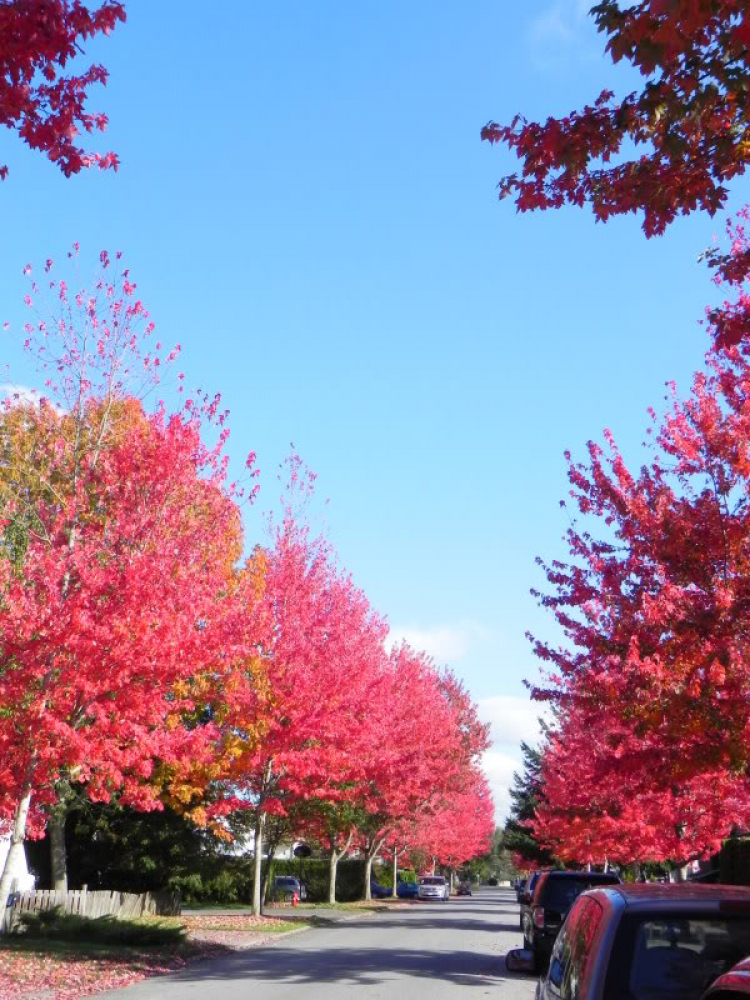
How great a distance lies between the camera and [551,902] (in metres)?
17.3

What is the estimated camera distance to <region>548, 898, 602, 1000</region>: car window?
15.2 ft

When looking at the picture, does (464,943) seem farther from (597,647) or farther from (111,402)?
(111,402)

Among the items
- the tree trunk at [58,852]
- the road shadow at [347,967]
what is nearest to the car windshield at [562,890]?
the road shadow at [347,967]

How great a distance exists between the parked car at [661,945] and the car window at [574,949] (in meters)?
0.01

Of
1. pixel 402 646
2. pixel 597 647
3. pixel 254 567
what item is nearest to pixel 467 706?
pixel 402 646

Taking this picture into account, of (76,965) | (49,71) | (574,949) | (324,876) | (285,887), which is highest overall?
(49,71)

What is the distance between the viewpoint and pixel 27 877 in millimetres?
33375

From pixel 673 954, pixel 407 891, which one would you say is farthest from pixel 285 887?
pixel 673 954

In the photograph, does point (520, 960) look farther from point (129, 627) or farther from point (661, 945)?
point (129, 627)

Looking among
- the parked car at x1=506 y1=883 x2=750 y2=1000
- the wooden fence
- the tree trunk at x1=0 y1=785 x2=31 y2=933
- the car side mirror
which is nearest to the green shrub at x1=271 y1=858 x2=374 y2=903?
the wooden fence

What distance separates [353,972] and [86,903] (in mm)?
9486

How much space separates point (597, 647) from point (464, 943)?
1277cm

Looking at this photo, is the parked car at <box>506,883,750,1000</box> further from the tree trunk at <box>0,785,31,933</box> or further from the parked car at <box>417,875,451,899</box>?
the parked car at <box>417,875,451,899</box>

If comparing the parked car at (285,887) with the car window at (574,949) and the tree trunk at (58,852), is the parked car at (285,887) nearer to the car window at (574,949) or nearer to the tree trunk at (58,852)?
the tree trunk at (58,852)
